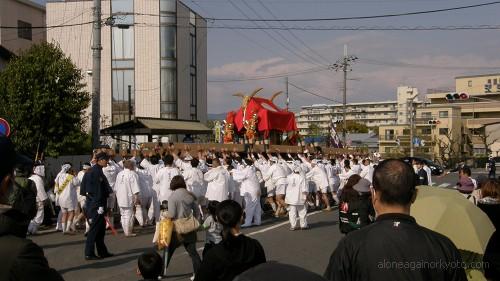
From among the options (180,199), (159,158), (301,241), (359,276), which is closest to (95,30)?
(159,158)

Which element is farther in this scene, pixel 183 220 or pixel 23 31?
pixel 23 31

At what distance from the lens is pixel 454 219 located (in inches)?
170

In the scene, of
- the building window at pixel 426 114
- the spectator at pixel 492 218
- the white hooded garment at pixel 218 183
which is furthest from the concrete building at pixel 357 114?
the spectator at pixel 492 218

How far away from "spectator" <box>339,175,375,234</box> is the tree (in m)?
14.3

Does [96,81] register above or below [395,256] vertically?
above

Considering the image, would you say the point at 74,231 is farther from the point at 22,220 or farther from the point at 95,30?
the point at 22,220

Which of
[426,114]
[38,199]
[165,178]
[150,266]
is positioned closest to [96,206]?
[38,199]

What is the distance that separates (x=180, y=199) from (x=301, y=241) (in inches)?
188

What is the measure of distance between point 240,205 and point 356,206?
12.2ft

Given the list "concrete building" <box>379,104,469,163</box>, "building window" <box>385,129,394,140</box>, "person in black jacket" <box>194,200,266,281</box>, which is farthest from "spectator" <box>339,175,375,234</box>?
"building window" <box>385,129,394,140</box>

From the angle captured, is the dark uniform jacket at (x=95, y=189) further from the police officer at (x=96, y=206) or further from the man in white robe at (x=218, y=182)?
the man in white robe at (x=218, y=182)

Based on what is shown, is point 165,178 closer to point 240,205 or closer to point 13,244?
point 240,205

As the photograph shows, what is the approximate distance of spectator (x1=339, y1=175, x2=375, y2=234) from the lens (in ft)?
28.3

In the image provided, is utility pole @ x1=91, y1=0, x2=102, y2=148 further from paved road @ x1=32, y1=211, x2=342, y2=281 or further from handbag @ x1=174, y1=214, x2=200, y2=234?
handbag @ x1=174, y1=214, x2=200, y2=234
